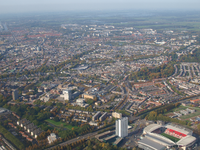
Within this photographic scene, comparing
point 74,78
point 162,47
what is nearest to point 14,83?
point 74,78

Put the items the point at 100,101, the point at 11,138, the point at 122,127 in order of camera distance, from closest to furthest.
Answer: the point at 122,127
the point at 11,138
the point at 100,101

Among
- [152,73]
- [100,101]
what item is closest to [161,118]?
[100,101]

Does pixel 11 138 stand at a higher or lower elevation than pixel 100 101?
lower

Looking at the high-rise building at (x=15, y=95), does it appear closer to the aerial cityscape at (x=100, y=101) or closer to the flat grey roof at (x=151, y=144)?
the aerial cityscape at (x=100, y=101)

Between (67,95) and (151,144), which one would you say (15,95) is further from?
(151,144)

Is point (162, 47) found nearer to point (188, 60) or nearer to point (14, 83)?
point (188, 60)

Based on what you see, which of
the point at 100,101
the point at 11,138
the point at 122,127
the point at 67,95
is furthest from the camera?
the point at 67,95

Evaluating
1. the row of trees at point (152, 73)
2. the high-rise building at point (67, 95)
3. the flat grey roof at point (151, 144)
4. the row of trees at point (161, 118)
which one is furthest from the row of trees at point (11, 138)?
the row of trees at point (152, 73)

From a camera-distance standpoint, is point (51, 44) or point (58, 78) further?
point (51, 44)
